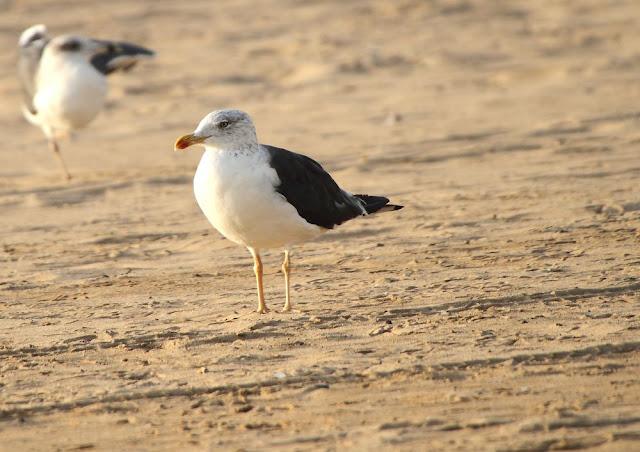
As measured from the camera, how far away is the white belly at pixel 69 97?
1139 cm

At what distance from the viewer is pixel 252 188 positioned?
6.30 meters

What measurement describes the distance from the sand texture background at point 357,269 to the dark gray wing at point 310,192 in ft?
1.41

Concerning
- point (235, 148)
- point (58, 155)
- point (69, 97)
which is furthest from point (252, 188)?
point (69, 97)

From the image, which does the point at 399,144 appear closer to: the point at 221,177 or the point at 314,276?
the point at 314,276

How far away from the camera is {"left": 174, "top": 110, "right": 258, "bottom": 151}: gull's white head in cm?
642

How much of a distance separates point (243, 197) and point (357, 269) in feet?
4.71

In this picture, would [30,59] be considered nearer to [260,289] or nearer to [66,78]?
[66,78]

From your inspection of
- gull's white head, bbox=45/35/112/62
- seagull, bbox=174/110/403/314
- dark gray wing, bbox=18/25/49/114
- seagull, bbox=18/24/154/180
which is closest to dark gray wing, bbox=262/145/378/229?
seagull, bbox=174/110/403/314

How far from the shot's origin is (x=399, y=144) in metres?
11.1

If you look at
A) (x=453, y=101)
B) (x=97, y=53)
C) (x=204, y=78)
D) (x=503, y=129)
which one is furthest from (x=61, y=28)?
(x=503, y=129)

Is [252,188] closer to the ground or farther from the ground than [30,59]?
closer to the ground

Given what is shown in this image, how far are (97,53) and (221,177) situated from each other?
238 inches

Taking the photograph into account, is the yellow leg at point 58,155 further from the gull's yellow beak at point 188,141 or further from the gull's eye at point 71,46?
the gull's yellow beak at point 188,141

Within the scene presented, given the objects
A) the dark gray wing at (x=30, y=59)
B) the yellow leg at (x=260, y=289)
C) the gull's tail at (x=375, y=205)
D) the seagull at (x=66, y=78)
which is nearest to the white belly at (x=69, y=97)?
the seagull at (x=66, y=78)
